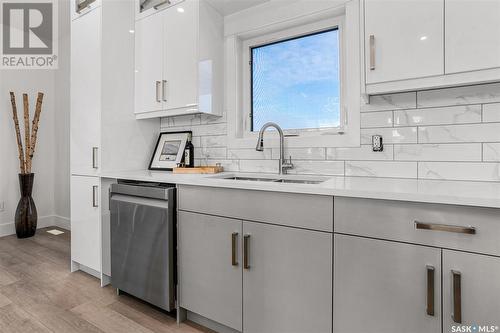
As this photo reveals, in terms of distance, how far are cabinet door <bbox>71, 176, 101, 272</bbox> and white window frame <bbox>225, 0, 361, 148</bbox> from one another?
122cm

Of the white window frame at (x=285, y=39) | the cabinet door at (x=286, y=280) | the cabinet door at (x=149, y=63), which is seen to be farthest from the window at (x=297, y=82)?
the cabinet door at (x=286, y=280)

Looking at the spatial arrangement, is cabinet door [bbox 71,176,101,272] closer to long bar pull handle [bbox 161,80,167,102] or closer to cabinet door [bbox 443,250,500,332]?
long bar pull handle [bbox 161,80,167,102]

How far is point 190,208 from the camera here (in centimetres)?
170

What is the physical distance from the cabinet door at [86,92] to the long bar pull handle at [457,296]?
239 cm

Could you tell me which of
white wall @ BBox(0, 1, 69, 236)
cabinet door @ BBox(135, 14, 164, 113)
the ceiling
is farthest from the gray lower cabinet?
white wall @ BBox(0, 1, 69, 236)

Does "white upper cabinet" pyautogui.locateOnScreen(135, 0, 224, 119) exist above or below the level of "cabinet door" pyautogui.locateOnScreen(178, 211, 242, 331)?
above

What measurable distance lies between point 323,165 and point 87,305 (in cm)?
191

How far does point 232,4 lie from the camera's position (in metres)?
2.19

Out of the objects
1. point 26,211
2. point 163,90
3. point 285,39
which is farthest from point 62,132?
point 285,39

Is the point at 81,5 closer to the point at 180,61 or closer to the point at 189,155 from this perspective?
the point at 180,61

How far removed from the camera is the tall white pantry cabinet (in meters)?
2.27

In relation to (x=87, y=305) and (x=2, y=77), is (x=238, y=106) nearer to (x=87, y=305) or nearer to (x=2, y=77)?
(x=87, y=305)

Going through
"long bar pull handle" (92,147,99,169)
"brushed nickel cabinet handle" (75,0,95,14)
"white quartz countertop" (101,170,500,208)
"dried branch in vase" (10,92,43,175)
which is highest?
"brushed nickel cabinet handle" (75,0,95,14)

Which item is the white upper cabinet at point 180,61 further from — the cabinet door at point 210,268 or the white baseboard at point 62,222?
the white baseboard at point 62,222
